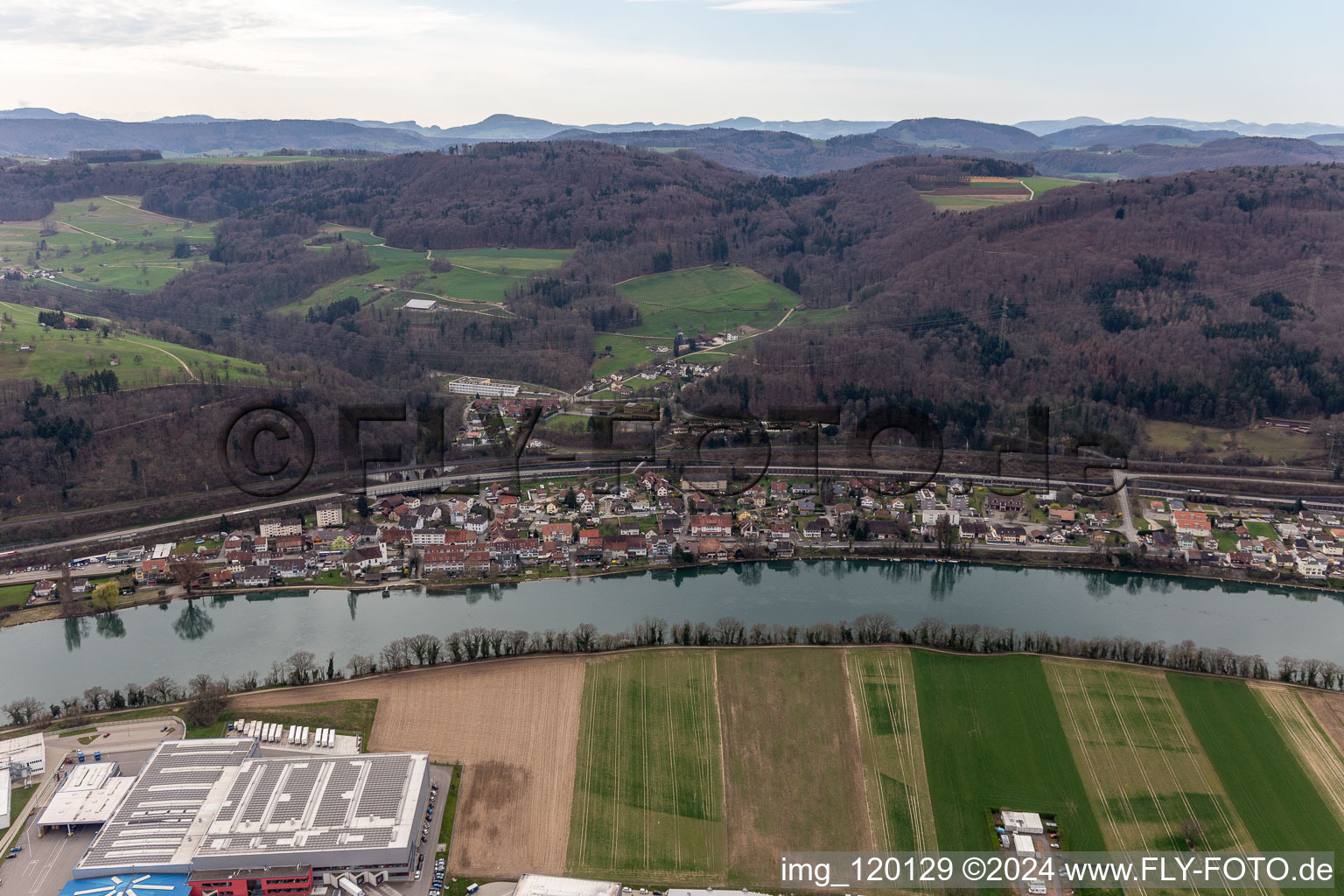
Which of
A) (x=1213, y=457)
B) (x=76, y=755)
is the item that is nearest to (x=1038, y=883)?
(x=76, y=755)

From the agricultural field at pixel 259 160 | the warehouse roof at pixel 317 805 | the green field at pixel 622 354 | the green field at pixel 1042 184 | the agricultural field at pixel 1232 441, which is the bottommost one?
the warehouse roof at pixel 317 805

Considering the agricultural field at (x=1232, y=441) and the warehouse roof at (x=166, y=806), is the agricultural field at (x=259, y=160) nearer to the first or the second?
the warehouse roof at (x=166, y=806)

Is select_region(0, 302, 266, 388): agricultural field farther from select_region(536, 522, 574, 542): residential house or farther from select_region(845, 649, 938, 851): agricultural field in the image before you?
select_region(845, 649, 938, 851): agricultural field

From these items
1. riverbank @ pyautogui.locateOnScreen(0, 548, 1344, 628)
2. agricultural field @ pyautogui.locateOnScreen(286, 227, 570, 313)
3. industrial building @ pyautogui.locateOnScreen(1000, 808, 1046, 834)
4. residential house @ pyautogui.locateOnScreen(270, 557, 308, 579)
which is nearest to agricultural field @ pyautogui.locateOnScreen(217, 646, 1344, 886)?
industrial building @ pyautogui.locateOnScreen(1000, 808, 1046, 834)

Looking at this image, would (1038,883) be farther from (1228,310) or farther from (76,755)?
(1228,310)

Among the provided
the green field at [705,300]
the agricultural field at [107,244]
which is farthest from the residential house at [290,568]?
the agricultural field at [107,244]

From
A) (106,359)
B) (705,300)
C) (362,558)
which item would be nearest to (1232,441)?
(705,300)

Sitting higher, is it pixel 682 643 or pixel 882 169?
pixel 882 169
